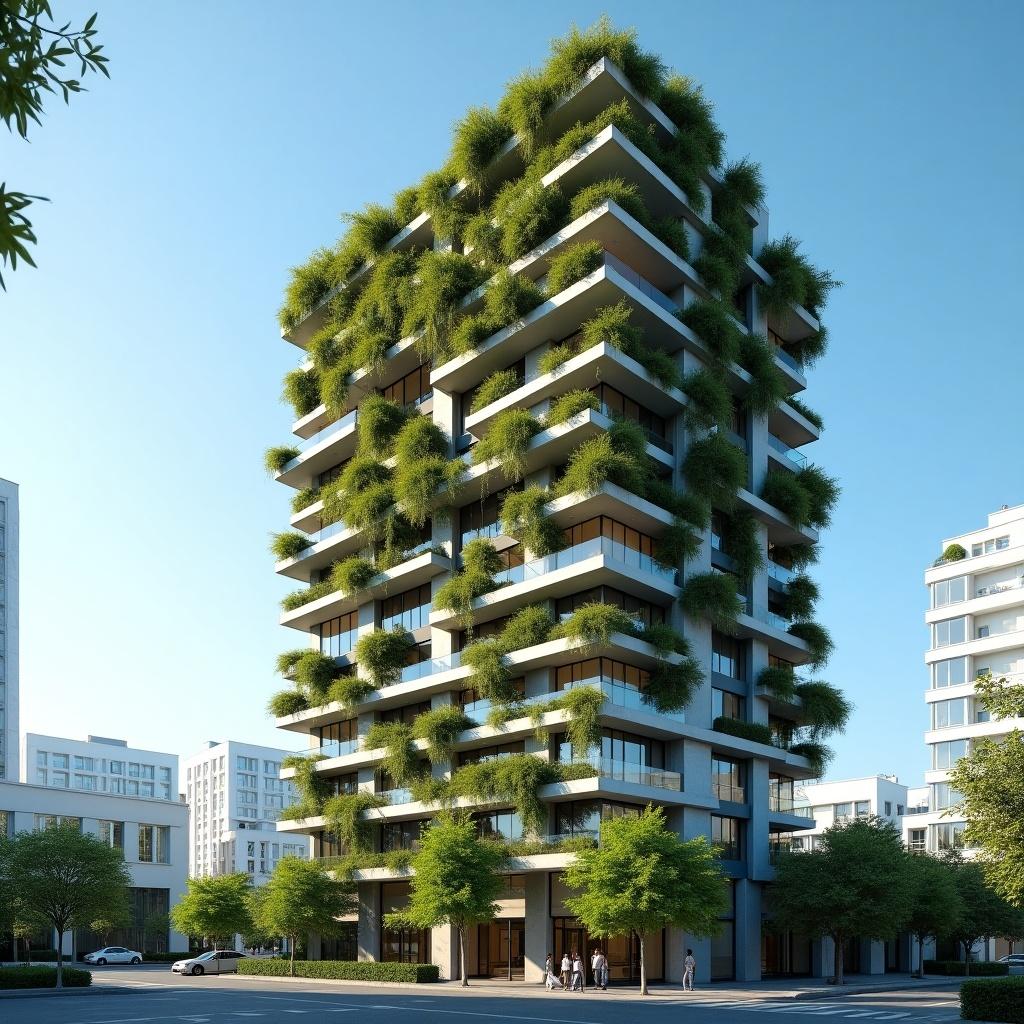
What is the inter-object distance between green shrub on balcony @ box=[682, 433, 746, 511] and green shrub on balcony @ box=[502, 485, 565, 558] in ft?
23.9

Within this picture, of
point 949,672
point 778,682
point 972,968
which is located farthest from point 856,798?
point 778,682

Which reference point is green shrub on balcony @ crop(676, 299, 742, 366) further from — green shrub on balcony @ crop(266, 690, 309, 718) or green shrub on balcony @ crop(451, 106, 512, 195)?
green shrub on balcony @ crop(266, 690, 309, 718)

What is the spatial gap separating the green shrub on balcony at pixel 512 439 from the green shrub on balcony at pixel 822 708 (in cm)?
2104

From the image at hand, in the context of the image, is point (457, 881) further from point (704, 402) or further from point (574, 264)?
point (574, 264)

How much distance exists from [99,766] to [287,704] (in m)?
103

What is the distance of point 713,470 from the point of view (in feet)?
182

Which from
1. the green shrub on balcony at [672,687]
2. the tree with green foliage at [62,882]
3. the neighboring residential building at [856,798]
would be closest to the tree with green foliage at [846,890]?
the green shrub on balcony at [672,687]

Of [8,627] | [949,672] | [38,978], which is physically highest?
[8,627]

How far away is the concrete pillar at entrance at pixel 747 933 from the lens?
55.2 meters

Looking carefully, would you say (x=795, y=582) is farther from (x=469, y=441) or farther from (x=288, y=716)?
(x=288, y=716)

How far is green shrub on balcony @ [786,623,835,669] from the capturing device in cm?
6406

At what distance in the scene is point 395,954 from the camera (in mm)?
60594

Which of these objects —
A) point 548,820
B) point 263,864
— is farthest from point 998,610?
point 263,864

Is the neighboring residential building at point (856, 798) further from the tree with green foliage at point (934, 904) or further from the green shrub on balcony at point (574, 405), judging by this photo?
the green shrub on balcony at point (574, 405)
